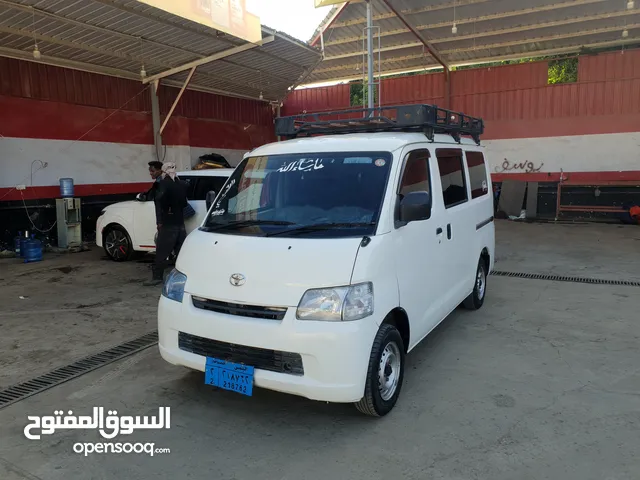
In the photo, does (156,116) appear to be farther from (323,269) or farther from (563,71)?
(563,71)

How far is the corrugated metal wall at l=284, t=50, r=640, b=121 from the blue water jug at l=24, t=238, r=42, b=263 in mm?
12294

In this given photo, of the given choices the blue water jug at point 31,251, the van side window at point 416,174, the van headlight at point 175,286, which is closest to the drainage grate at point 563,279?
the van side window at point 416,174

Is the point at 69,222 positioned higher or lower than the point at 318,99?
lower

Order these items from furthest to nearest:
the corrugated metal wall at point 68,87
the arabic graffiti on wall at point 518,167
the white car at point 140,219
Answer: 1. the arabic graffiti on wall at point 518,167
2. the corrugated metal wall at point 68,87
3. the white car at point 140,219

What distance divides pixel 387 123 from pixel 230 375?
2619mm

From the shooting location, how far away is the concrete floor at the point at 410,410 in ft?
8.88

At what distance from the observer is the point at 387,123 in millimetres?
4391

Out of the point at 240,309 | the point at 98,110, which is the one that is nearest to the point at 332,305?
the point at 240,309

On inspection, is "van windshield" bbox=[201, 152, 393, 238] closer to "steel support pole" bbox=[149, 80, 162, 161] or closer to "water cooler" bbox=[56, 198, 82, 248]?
"water cooler" bbox=[56, 198, 82, 248]

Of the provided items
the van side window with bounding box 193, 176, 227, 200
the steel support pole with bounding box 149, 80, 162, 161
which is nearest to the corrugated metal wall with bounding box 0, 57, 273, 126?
the steel support pole with bounding box 149, 80, 162, 161

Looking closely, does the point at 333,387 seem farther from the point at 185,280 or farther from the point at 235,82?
the point at 235,82

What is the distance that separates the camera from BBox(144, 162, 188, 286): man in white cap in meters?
6.60

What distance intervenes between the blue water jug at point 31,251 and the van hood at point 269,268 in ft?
23.9

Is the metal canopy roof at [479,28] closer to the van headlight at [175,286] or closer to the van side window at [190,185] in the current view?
the van side window at [190,185]
